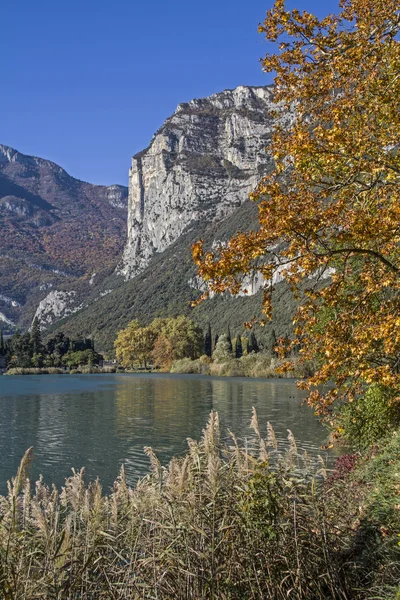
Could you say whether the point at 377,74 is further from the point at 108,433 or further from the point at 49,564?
the point at 108,433

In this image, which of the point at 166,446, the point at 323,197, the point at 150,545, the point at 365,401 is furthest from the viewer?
the point at 166,446

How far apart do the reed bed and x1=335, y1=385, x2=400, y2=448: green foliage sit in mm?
10798

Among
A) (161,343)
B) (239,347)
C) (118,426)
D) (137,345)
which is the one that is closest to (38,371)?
(137,345)

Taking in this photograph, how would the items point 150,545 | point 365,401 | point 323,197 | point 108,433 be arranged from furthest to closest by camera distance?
point 108,433
point 365,401
point 323,197
point 150,545

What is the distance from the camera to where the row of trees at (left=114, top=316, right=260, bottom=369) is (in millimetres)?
124250

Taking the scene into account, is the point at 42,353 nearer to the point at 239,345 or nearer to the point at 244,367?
the point at 239,345

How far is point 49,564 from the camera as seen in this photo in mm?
5543

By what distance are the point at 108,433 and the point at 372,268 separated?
80.3 feet

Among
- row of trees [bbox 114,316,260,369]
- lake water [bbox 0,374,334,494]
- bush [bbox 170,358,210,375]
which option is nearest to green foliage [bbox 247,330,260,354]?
row of trees [bbox 114,316,260,369]

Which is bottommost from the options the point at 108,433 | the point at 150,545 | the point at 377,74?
the point at 108,433

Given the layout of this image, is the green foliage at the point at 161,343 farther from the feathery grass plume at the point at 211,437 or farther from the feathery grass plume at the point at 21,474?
the feathery grass plume at the point at 21,474

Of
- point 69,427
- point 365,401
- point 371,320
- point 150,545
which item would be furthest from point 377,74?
point 69,427

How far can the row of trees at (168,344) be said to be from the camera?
124250 millimetres

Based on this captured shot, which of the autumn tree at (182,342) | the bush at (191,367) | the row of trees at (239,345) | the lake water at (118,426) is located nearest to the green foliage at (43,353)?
the autumn tree at (182,342)
